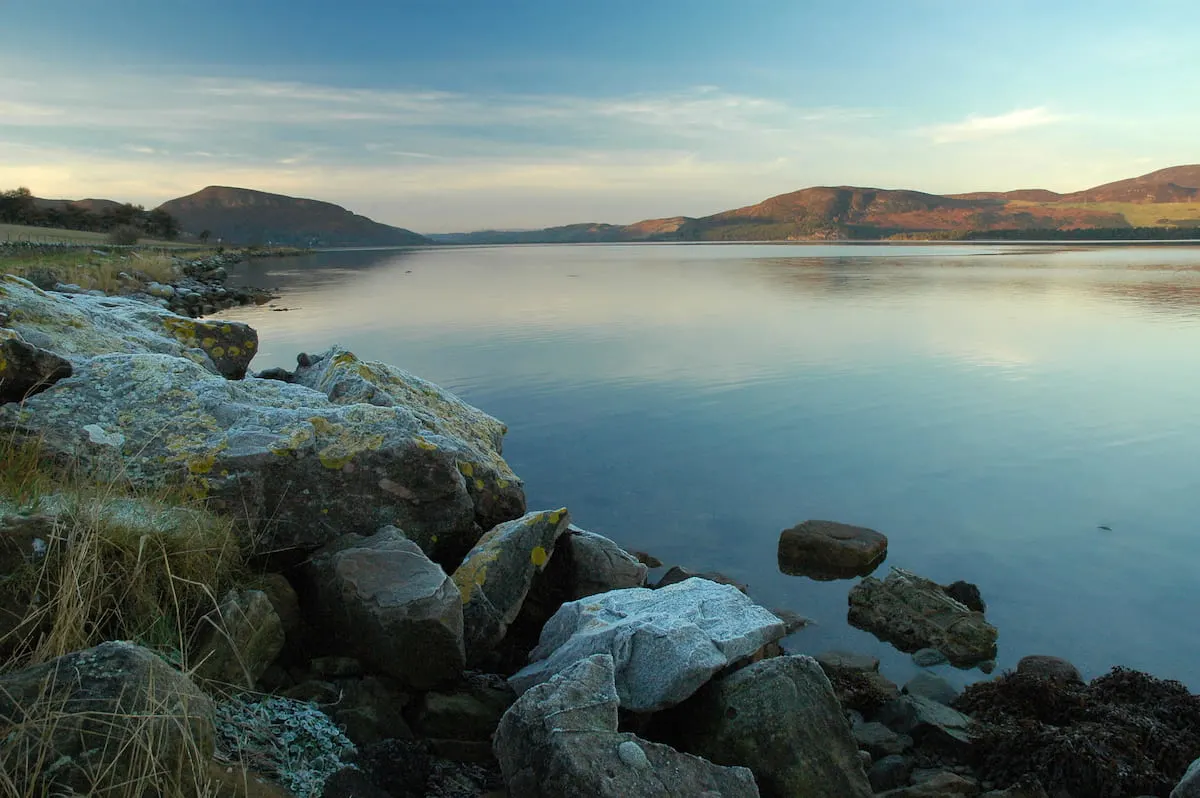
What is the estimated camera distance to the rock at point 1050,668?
728cm

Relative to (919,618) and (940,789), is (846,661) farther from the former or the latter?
(940,789)

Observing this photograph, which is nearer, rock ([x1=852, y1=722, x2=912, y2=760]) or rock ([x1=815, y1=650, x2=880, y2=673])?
rock ([x1=852, y1=722, x2=912, y2=760])

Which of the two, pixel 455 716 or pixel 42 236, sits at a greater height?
pixel 42 236

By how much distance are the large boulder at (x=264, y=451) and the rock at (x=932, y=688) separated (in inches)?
177

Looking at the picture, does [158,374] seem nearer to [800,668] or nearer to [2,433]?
[2,433]

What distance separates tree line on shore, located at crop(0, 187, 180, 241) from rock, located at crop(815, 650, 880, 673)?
102 metres

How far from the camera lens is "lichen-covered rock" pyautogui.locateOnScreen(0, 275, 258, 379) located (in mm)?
8719

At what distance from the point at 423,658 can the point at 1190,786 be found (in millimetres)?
4932

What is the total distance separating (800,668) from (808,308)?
1486 inches

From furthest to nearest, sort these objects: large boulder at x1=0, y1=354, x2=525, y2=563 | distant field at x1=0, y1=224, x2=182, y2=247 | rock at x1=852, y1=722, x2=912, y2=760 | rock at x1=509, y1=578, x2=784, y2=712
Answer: distant field at x1=0, y1=224, x2=182, y2=247 < large boulder at x1=0, y1=354, x2=525, y2=563 < rock at x1=852, y1=722, x2=912, y2=760 < rock at x1=509, y1=578, x2=784, y2=712

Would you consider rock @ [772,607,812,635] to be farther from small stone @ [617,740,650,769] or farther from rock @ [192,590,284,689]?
rock @ [192,590,284,689]

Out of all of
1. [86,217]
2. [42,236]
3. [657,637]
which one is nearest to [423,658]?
[657,637]

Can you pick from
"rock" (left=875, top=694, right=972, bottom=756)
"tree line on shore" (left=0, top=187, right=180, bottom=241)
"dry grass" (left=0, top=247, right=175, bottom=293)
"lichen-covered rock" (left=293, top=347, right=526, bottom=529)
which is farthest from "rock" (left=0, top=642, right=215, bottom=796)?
"tree line on shore" (left=0, top=187, right=180, bottom=241)

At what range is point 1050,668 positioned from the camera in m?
7.45
